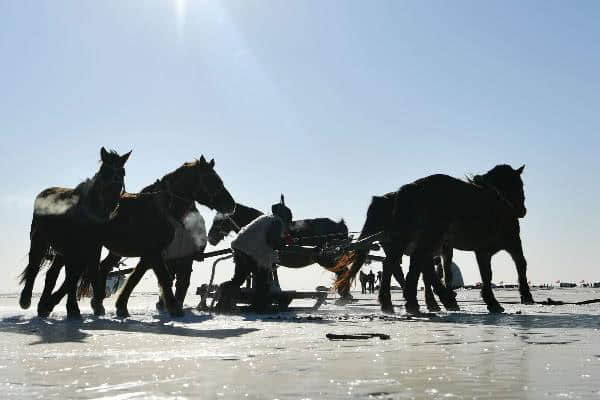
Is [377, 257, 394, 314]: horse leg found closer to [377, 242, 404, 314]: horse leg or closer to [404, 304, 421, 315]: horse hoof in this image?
[377, 242, 404, 314]: horse leg

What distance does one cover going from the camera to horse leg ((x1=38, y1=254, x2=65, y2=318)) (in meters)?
9.82

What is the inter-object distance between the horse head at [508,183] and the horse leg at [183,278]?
245 inches

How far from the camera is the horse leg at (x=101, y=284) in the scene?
37.5 feet

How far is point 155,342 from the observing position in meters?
5.62

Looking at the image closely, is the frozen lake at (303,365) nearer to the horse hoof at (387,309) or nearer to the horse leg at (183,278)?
the horse hoof at (387,309)

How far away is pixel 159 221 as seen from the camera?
35.3 ft

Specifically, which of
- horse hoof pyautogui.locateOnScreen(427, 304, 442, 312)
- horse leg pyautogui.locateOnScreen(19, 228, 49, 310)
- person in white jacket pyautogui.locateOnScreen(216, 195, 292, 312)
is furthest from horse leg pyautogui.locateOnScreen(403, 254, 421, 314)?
horse leg pyautogui.locateOnScreen(19, 228, 49, 310)

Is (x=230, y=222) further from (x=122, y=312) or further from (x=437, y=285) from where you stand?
(x=437, y=285)

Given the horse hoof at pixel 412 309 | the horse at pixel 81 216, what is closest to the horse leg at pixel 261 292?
the horse hoof at pixel 412 309

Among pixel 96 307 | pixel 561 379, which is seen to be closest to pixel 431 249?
pixel 96 307

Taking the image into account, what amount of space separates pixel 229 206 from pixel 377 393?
9383 mm

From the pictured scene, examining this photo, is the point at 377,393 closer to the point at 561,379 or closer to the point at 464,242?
the point at 561,379

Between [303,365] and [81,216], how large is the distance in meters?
6.84

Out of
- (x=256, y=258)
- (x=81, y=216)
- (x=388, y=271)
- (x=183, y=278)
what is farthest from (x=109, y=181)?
(x=388, y=271)
